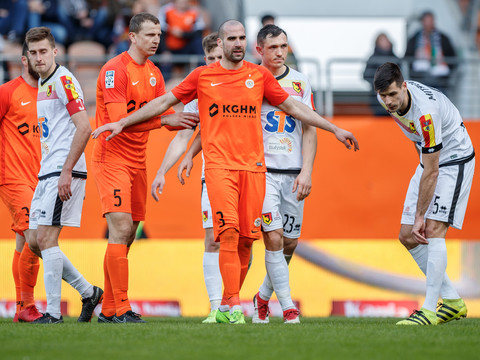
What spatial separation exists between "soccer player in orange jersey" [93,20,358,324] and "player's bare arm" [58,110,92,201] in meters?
0.32

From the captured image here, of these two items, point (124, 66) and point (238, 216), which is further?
point (124, 66)

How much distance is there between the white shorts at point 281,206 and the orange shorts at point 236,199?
1.08 feet

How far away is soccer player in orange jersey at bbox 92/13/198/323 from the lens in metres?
7.45

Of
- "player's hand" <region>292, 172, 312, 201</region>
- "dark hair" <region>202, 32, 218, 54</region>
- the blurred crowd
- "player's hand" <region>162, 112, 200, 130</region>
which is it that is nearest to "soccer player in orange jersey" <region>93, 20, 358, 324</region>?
"player's hand" <region>162, 112, 200, 130</region>

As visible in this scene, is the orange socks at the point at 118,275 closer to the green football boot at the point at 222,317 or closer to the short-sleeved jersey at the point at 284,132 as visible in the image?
the green football boot at the point at 222,317

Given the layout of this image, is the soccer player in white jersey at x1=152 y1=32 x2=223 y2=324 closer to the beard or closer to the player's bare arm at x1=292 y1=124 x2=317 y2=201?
the player's bare arm at x1=292 y1=124 x2=317 y2=201

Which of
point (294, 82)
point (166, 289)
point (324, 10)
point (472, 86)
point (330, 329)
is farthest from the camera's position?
point (324, 10)

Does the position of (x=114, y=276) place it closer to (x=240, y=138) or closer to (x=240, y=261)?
(x=240, y=261)

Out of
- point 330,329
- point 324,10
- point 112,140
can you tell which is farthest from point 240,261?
point 324,10

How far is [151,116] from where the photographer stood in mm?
7273

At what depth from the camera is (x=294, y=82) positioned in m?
8.02

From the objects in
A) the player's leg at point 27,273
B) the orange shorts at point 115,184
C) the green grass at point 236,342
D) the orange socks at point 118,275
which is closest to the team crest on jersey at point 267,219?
the green grass at point 236,342

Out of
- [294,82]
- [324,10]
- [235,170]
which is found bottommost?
[235,170]

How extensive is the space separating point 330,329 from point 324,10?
464 inches
